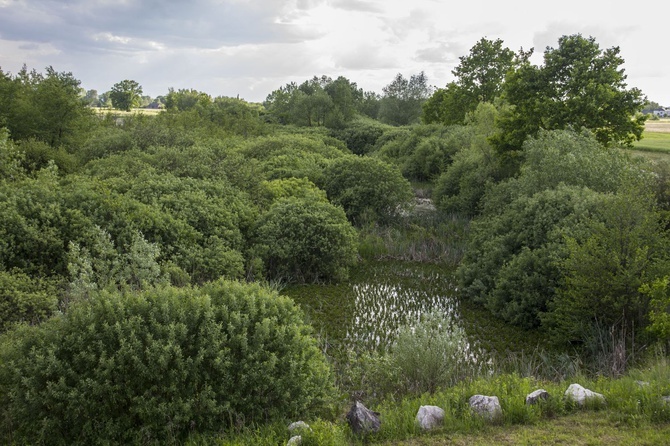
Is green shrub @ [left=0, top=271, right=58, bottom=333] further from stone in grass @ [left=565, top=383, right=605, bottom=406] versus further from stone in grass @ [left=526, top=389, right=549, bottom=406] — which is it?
stone in grass @ [left=565, top=383, right=605, bottom=406]

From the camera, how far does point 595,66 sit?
1794 centimetres

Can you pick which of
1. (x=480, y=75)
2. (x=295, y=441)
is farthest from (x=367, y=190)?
(x=480, y=75)

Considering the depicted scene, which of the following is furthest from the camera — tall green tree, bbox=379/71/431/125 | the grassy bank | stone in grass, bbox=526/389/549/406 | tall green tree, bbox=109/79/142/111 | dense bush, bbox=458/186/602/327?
tall green tree, bbox=109/79/142/111

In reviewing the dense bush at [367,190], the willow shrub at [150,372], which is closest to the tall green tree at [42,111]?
the dense bush at [367,190]

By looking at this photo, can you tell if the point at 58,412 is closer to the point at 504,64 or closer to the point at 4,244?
the point at 4,244

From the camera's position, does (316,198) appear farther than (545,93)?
No

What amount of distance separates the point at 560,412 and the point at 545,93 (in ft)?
52.7

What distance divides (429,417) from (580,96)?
640 inches

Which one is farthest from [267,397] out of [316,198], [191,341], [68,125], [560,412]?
[68,125]

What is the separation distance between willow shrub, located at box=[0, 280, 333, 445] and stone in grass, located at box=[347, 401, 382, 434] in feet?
2.03

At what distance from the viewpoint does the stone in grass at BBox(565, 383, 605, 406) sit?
5566mm

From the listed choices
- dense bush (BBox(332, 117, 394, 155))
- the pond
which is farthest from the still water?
dense bush (BBox(332, 117, 394, 155))

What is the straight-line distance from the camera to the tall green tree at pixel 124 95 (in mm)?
90688

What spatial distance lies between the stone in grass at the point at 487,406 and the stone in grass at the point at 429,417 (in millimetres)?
411
